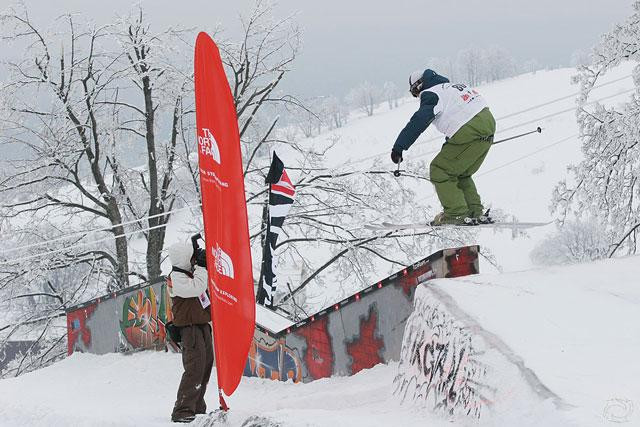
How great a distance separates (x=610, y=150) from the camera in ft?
50.5

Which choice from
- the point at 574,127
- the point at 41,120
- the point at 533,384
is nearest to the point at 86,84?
the point at 41,120

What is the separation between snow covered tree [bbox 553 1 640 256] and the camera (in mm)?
14789

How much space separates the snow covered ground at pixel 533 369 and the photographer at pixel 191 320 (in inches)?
11.8

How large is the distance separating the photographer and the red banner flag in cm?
118

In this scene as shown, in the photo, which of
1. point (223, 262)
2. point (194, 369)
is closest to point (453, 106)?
point (223, 262)

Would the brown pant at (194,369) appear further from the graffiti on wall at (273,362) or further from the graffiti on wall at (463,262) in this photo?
the graffiti on wall at (273,362)

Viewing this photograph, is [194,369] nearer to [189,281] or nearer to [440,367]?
[189,281]

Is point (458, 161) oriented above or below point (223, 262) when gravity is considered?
above

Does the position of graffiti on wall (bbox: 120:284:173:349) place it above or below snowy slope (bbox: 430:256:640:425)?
below

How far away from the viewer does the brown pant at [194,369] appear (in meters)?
6.73

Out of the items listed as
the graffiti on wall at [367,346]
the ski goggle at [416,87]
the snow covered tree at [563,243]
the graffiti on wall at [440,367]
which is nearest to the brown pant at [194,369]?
the graffiti on wall at [367,346]

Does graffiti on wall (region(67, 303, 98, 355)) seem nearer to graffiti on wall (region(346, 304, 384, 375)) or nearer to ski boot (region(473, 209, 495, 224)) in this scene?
graffiti on wall (region(346, 304, 384, 375))

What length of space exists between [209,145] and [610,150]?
1185 centimetres

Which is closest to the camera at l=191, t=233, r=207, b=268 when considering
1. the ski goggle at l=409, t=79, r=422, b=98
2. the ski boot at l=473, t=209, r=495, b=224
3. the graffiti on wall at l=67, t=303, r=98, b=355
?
the ski goggle at l=409, t=79, r=422, b=98
